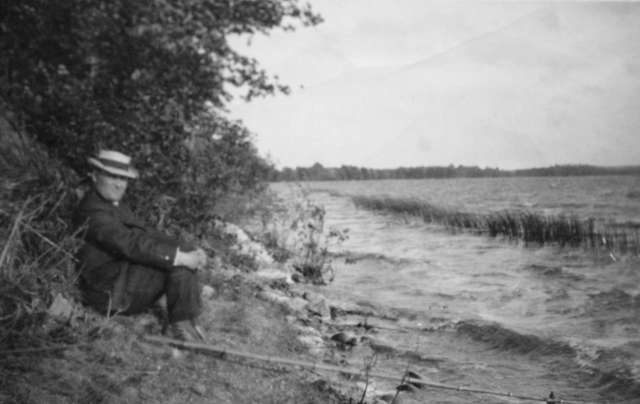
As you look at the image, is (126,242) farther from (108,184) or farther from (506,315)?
(506,315)

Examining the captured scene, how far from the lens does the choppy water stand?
17.0 feet

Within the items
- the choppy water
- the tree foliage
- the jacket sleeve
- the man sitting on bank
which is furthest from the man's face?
the choppy water

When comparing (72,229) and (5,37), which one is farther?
(5,37)

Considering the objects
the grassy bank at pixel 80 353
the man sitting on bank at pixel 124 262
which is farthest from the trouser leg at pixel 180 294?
the grassy bank at pixel 80 353

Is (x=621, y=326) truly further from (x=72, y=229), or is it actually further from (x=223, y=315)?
(x=72, y=229)

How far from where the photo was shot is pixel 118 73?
5.90 m

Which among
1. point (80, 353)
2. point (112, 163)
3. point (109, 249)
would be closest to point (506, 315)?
point (109, 249)

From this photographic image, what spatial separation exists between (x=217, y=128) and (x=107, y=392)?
15.0 feet

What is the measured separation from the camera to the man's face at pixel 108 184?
4195 mm

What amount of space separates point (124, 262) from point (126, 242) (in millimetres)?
220

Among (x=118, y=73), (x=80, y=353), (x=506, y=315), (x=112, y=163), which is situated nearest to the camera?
(x=80, y=353)

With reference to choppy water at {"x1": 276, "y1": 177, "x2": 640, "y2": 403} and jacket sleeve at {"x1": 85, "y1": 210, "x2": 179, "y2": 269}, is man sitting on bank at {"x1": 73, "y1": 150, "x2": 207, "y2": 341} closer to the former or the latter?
jacket sleeve at {"x1": 85, "y1": 210, "x2": 179, "y2": 269}

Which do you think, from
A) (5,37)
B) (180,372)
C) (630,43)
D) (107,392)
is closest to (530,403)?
(180,372)

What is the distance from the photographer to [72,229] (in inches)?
169
